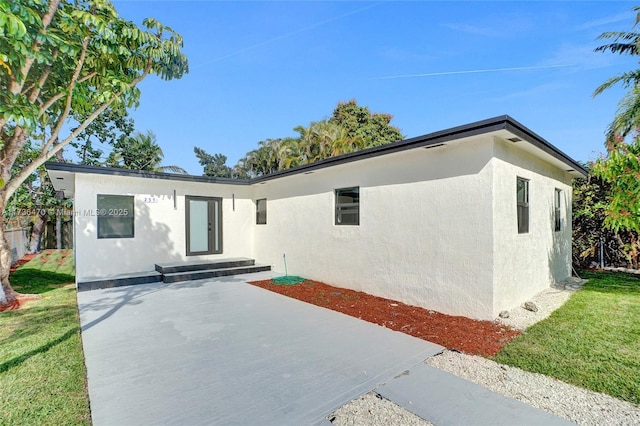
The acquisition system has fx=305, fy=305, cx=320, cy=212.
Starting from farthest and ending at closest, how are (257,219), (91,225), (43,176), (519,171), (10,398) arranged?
(43,176) → (257,219) → (91,225) → (519,171) → (10,398)

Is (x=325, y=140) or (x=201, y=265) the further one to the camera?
(x=325, y=140)

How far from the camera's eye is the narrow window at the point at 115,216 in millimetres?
8586

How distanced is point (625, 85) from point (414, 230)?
12.1 metres

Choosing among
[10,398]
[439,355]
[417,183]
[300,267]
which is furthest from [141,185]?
[439,355]

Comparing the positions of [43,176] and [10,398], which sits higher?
[43,176]

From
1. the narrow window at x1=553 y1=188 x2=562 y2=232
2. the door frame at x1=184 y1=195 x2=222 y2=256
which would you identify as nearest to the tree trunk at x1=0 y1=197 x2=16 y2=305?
the door frame at x1=184 y1=195 x2=222 y2=256

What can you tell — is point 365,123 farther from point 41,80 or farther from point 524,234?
point 41,80

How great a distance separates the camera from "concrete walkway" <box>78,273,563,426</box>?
2.59 m

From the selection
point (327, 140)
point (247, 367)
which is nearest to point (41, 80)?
point (247, 367)

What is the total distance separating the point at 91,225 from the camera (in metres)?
8.38

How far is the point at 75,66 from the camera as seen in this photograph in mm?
6223

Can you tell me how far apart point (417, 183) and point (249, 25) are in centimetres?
696

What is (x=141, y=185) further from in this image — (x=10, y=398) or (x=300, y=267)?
(x=10, y=398)

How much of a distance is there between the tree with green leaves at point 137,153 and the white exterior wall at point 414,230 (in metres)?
15.2
